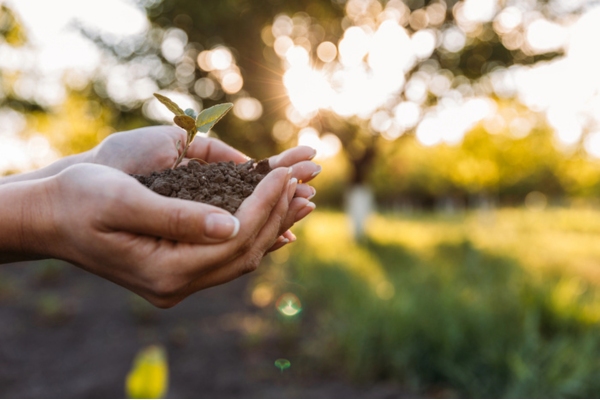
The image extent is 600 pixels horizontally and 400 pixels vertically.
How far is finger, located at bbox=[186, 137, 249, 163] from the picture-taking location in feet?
7.77

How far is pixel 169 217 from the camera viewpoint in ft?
4.52

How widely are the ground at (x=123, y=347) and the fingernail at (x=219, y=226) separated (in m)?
2.71

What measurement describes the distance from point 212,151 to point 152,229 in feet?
3.36

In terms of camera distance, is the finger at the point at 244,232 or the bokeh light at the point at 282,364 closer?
the finger at the point at 244,232

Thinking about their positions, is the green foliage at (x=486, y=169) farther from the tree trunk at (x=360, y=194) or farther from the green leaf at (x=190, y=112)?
the green leaf at (x=190, y=112)

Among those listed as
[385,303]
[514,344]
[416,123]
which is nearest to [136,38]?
[416,123]

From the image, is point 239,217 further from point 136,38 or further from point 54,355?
point 136,38

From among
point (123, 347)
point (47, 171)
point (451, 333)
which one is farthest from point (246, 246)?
point (123, 347)

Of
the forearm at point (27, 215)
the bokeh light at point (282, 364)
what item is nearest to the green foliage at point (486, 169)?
the bokeh light at point (282, 364)

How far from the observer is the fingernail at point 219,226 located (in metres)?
1.37

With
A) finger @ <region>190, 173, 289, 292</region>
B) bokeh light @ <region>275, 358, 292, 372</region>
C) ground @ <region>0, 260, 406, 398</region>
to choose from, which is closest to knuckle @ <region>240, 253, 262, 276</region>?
finger @ <region>190, 173, 289, 292</region>

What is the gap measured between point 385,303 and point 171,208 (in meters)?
3.39

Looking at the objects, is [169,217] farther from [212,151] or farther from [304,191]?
[212,151]

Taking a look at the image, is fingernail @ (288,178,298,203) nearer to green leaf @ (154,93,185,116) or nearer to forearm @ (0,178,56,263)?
green leaf @ (154,93,185,116)
